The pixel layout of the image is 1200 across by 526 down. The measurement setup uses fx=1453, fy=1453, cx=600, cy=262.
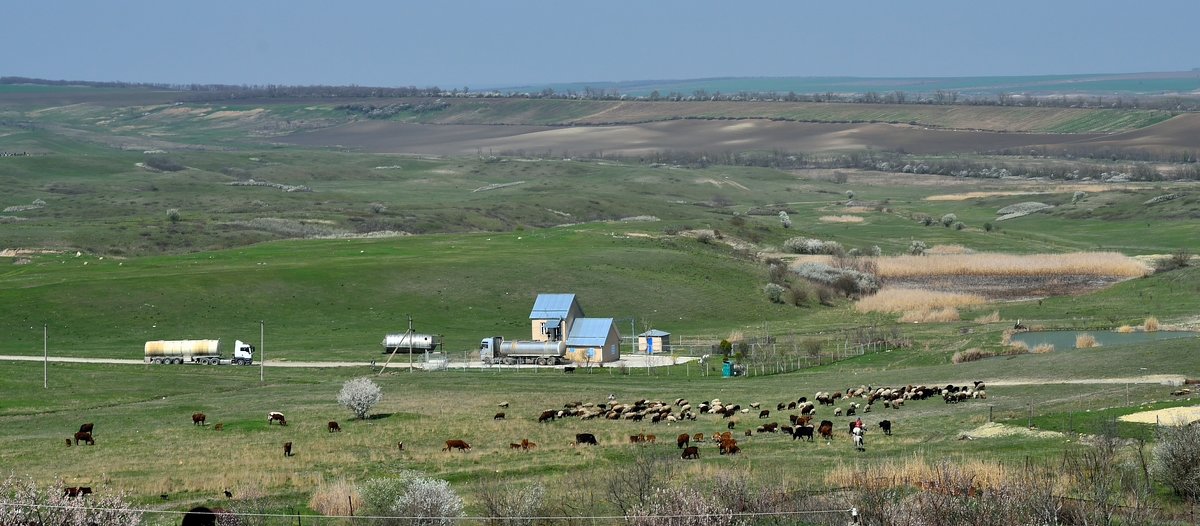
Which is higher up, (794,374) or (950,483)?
(950,483)

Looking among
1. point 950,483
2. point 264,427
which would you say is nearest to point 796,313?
point 264,427

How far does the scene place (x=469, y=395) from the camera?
56375mm

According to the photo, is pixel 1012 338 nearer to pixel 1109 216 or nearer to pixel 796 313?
pixel 796 313

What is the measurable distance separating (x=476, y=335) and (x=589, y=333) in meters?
10.0

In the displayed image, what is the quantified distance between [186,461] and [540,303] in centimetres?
4182

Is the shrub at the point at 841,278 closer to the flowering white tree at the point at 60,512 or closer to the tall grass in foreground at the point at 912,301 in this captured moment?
the tall grass in foreground at the point at 912,301

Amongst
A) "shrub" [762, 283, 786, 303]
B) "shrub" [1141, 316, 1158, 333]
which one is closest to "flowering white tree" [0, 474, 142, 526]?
"shrub" [1141, 316, 1158, 333]

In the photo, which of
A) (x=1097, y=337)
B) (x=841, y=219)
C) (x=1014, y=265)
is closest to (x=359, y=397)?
(x=1097, y=337)

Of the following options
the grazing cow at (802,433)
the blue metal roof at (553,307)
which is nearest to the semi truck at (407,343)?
the blue metal roof at (553,307)

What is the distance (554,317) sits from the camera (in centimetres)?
7675

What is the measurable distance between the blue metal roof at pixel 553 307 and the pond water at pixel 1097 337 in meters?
22.9

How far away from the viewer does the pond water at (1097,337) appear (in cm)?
6366

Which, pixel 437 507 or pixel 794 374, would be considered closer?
pixel 437 507

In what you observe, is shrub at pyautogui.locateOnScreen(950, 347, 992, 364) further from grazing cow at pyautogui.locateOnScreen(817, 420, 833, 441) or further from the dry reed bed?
the dry reed bed
